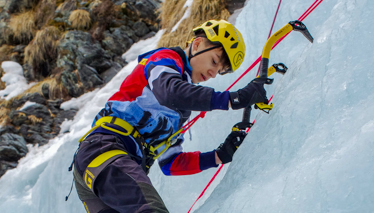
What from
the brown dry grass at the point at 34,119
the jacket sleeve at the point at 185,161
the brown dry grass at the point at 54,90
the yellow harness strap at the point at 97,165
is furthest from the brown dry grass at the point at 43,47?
the yellow harness strap at the point at 97,165

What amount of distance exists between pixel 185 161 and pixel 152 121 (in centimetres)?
43

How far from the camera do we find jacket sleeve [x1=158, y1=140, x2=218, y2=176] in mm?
1730

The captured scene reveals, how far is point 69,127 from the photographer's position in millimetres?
5613

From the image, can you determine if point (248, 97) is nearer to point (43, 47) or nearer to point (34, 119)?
point (34, 119)

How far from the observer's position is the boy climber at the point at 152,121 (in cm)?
121

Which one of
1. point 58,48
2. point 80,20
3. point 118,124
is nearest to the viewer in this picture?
point 118,124

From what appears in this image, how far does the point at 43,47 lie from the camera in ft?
22.9

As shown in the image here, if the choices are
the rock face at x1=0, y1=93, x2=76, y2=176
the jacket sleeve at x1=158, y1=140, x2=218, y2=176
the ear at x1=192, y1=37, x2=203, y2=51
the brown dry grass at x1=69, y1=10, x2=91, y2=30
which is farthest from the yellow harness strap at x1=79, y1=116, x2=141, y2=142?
the brown dry grass at x1=69, y1=10, x2=91, y2=30

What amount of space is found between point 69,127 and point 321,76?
5.29 m

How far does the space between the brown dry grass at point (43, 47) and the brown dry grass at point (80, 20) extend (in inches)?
17.5

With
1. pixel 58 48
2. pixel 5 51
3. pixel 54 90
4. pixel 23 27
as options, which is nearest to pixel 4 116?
pixel 54 90

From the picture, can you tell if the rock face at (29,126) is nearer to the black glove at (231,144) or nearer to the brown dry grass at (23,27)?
the brown dry grass at (23,27)

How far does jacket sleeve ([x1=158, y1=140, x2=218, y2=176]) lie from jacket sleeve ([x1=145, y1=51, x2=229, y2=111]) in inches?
21.1

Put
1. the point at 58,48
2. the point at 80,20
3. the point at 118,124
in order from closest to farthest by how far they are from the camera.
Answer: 1. the point at 118,124
2. the point at 58,48
3. the point at 80,20
